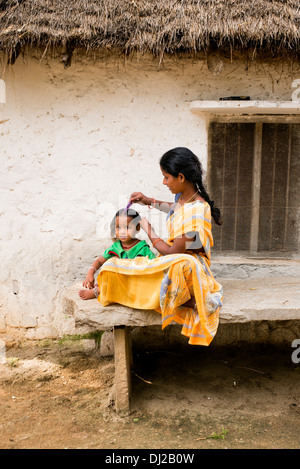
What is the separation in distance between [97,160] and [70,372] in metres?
1.81

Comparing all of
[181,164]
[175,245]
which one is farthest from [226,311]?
[181,164]

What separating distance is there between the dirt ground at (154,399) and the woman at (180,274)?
1.93 ft

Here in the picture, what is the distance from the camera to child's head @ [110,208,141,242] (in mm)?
2753

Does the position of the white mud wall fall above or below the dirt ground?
above

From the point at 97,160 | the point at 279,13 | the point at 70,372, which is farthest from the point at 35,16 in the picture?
the point at 70,372

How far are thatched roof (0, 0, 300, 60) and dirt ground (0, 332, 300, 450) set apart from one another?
2.54 meters

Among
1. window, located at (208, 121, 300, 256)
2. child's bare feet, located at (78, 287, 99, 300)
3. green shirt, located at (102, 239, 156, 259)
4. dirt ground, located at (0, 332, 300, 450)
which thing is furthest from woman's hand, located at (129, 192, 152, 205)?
dirt ground, located at (0, 332, 300, 450)

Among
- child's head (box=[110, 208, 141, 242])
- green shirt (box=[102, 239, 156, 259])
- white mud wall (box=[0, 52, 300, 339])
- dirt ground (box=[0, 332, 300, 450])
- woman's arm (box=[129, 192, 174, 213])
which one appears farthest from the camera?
white mud wall (box=[0, 52, 300, 339])

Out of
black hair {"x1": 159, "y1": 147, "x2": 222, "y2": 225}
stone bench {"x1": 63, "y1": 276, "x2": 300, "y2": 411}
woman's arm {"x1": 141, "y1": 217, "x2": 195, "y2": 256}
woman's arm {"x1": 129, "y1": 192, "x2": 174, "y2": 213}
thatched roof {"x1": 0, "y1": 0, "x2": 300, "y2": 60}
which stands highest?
thatched roof {"x1": 0, "y1": 0, "x2": 300, "y2": 60}

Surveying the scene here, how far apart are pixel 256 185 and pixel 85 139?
5.17ft

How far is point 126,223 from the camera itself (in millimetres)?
2771

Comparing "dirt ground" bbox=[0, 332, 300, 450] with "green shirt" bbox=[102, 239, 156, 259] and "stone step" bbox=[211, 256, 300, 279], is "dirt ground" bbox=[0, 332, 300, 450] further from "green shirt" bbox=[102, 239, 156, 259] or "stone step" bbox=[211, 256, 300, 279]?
"green shirt" bbox=[102, 239, 156, 259]

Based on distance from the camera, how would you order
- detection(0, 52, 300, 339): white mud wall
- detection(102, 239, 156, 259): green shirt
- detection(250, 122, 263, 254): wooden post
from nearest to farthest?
detection(102, 239, 156, 259): green shirt, detection(0, 52, 300, 339): white mud wall, detection(250, 122, 263, 254): wooden post

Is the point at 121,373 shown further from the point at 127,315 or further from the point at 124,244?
the point at 124,244
